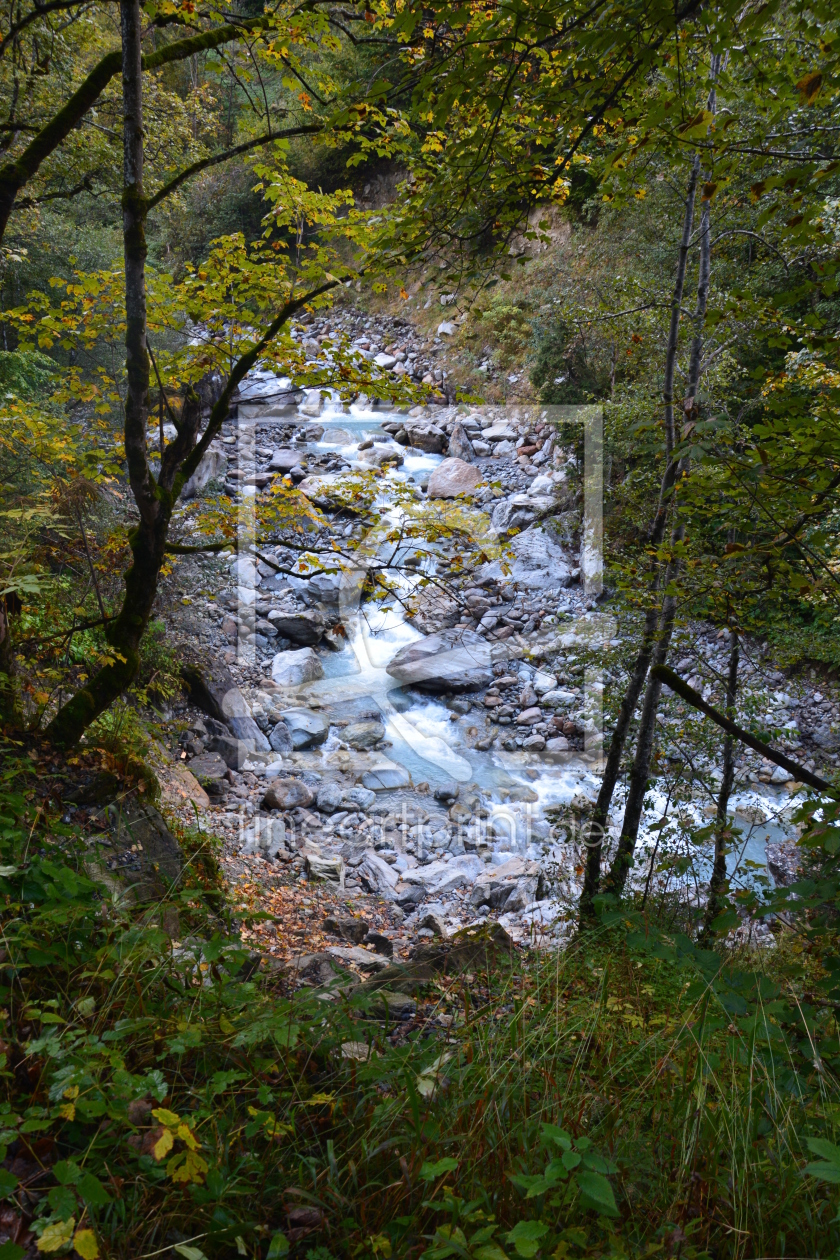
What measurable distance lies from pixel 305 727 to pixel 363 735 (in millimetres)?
768

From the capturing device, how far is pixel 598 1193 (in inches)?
45.9

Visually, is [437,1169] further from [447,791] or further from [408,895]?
Result: [447,791]

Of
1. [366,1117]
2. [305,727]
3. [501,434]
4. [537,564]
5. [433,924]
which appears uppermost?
[501,434]

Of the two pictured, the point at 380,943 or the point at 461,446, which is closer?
the point at 380,943

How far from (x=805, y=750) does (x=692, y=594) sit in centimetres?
643

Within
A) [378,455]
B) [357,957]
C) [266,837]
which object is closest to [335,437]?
[378,455]

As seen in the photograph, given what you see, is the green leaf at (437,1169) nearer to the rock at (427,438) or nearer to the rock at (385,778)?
the rock at (385,778)

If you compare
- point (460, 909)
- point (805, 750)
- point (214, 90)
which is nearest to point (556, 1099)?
point (460, 909)

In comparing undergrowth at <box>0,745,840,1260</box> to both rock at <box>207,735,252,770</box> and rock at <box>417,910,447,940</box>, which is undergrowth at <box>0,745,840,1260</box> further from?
rock at <box>207,735,252,770</box>

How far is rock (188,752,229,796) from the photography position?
7.13m

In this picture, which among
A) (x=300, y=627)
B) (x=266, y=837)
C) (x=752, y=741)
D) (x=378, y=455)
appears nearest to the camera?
(x=752, y=741)

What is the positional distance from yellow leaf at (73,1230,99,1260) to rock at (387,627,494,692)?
890 cm

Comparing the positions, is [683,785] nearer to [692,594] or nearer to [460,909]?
[460,909]

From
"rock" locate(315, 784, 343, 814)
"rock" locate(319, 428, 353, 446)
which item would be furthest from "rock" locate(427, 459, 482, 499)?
"rock" locate(315, 784, 343, 814)
